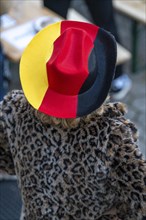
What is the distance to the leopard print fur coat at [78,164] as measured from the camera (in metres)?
1.85

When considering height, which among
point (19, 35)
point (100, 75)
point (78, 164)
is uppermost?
point (19, 35)

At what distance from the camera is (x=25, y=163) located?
2.00m

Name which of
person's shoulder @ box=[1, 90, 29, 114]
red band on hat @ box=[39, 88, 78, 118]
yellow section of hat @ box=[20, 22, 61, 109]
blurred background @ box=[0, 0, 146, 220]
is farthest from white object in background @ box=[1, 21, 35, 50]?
red band on hat @ box=[39, 88, 78, 118]

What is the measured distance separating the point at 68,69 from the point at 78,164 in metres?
0.39

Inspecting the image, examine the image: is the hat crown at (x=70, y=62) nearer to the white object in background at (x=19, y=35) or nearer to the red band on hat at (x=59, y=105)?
the red band on hat at (x=59, y=105)

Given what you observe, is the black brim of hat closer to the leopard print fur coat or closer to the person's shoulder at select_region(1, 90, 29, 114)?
the leopard print fur coat

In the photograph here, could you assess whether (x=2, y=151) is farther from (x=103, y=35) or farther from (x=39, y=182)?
(x=103, y=35)

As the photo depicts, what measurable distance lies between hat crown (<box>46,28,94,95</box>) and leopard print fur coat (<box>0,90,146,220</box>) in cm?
17

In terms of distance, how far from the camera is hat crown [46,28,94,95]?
1.74 meters

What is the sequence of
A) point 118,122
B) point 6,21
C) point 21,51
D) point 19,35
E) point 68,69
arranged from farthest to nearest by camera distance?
1. point 6,21
2. point 19,35
3. point 21,51
4. point 118,122
5. point 68,69

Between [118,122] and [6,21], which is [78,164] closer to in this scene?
[118,122]

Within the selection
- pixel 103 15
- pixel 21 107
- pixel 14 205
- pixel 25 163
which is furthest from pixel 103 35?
pixel 103 15

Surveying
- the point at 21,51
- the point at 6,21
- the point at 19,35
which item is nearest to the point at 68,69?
the point at 21,51

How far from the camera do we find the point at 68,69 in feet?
5.70
